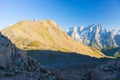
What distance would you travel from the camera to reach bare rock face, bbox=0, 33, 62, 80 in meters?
32.0

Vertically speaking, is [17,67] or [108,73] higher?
[17,67]

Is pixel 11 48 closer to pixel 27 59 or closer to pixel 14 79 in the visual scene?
pixel 27 59

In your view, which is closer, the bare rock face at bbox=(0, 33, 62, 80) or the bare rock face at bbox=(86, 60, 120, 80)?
the bare rock face at bbox=(0, 33, 62, 80)

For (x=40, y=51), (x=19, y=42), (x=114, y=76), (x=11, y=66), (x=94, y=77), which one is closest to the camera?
(x=11, y=66)

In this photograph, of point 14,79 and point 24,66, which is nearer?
point 14,79

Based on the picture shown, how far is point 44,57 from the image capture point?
149 meters

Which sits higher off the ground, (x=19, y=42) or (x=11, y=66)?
(x=19, y=42)

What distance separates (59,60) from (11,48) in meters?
109

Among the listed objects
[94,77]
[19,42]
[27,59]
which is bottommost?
[94,77]

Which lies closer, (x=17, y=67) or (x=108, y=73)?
(x=17, y=67)

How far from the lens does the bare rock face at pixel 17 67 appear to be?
32.0 meters

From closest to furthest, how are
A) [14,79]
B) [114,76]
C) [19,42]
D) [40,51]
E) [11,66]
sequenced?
[14,79], [11,66], [114,76], [40,51], [19,42]

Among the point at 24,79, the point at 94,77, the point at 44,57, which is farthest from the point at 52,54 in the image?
the point at 24,79

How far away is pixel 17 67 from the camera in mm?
35781
